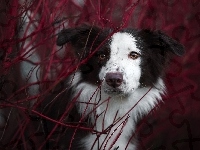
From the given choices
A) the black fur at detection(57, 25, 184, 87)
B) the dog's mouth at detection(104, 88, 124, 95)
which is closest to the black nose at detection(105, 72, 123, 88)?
the dog's mouth at detection(104, 88, 124, 95)

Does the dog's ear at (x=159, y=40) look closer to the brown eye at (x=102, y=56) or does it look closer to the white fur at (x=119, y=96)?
the white fur at (x=119, y=96)

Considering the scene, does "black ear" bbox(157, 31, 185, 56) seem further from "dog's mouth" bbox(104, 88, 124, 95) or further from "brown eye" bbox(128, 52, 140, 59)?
"dog's mouth" bbox(104, 88, 124, 95)

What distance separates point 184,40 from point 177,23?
44cm

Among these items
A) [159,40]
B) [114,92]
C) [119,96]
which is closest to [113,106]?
[119,96]

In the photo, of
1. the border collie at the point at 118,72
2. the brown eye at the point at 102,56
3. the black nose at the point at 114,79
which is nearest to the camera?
the black nose at the point at 114,79

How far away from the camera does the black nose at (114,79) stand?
4.09m

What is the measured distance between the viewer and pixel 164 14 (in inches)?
273

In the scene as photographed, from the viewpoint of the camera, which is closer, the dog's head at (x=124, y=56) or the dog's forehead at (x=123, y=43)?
the dog's head at (x=124, y=56)

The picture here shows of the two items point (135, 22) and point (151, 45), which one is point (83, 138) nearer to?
point (151, 45)

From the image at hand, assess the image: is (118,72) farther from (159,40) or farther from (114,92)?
(159,40)

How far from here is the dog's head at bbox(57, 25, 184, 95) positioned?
4.23m

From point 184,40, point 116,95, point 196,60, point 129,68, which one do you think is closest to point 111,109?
point 116,95

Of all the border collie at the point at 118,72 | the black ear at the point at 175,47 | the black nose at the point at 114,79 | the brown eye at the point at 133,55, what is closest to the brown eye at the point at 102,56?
the border collie at the point at 118,72

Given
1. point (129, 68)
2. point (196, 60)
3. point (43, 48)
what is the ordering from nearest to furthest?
point (129, 68) < point (43, 48) < point (196, 60)
